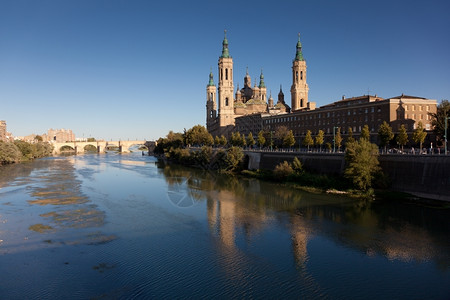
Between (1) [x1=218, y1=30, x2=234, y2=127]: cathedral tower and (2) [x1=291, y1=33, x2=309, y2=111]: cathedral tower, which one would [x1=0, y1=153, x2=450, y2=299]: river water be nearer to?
(2) [x1=291, y1=33, x2=309, y2=111]: cathedral tower

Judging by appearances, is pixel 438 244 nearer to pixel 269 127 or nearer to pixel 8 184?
pixel 8 184

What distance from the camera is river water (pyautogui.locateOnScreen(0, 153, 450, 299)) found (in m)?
15.5

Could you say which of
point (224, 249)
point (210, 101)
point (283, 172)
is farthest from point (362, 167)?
point (210, 101)

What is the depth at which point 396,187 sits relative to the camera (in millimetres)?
33062

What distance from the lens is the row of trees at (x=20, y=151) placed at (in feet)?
247

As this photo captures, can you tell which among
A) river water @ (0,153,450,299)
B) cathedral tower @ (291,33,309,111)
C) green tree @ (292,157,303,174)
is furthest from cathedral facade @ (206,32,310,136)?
river water @ (0,153,450,299)

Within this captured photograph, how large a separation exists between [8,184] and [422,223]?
1807 inches

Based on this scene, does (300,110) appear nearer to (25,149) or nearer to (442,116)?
(442,116)

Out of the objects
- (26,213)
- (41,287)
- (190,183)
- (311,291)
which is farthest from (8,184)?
(311,291)

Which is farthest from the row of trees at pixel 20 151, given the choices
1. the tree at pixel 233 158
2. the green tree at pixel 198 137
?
the tree at pixel 233 158

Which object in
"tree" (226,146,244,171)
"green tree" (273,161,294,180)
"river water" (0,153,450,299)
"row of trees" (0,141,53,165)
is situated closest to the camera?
"river water" (0,153,450,299)

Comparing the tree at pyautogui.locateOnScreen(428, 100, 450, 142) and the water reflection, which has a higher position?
the tree at pyautogui.locateOnScreen(428, 100, 450, 142)

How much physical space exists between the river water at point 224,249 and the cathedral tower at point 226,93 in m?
71.4

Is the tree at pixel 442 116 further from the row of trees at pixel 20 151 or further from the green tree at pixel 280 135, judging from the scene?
the row of trees at pixel 20 151
